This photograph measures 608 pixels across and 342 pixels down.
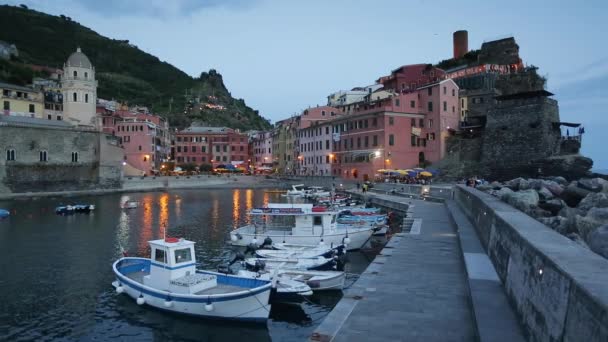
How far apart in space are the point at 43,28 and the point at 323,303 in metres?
226

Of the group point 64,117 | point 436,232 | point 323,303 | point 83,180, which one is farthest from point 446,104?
point 64,117

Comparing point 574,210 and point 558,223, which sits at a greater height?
point 574,210

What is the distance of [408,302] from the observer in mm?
11328

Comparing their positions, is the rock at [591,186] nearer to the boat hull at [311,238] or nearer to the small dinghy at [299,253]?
the boat hull at [311,238]

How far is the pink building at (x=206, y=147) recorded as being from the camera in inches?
4171

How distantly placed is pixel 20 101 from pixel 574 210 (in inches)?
3355

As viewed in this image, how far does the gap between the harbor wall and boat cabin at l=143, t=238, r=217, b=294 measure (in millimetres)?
→ 9824

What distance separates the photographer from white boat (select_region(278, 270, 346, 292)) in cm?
1698

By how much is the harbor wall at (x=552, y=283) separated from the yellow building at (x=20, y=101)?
84.7 meters

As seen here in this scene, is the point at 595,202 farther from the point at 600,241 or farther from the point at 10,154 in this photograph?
the point at 10,154


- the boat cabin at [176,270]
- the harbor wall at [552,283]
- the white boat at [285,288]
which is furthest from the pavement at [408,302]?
the boat cabin at [176,270]

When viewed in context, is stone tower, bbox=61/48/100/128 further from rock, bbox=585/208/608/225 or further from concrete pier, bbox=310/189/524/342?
rock, bbox=585/208/608/225

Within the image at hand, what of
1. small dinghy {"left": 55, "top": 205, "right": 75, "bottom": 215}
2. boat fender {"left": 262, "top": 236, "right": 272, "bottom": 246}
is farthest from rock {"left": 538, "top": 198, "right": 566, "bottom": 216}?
small dinghy {"left": 55, "top": 205, "right": 75, "bottom": 215}

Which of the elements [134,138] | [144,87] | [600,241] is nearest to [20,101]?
[134,138]
